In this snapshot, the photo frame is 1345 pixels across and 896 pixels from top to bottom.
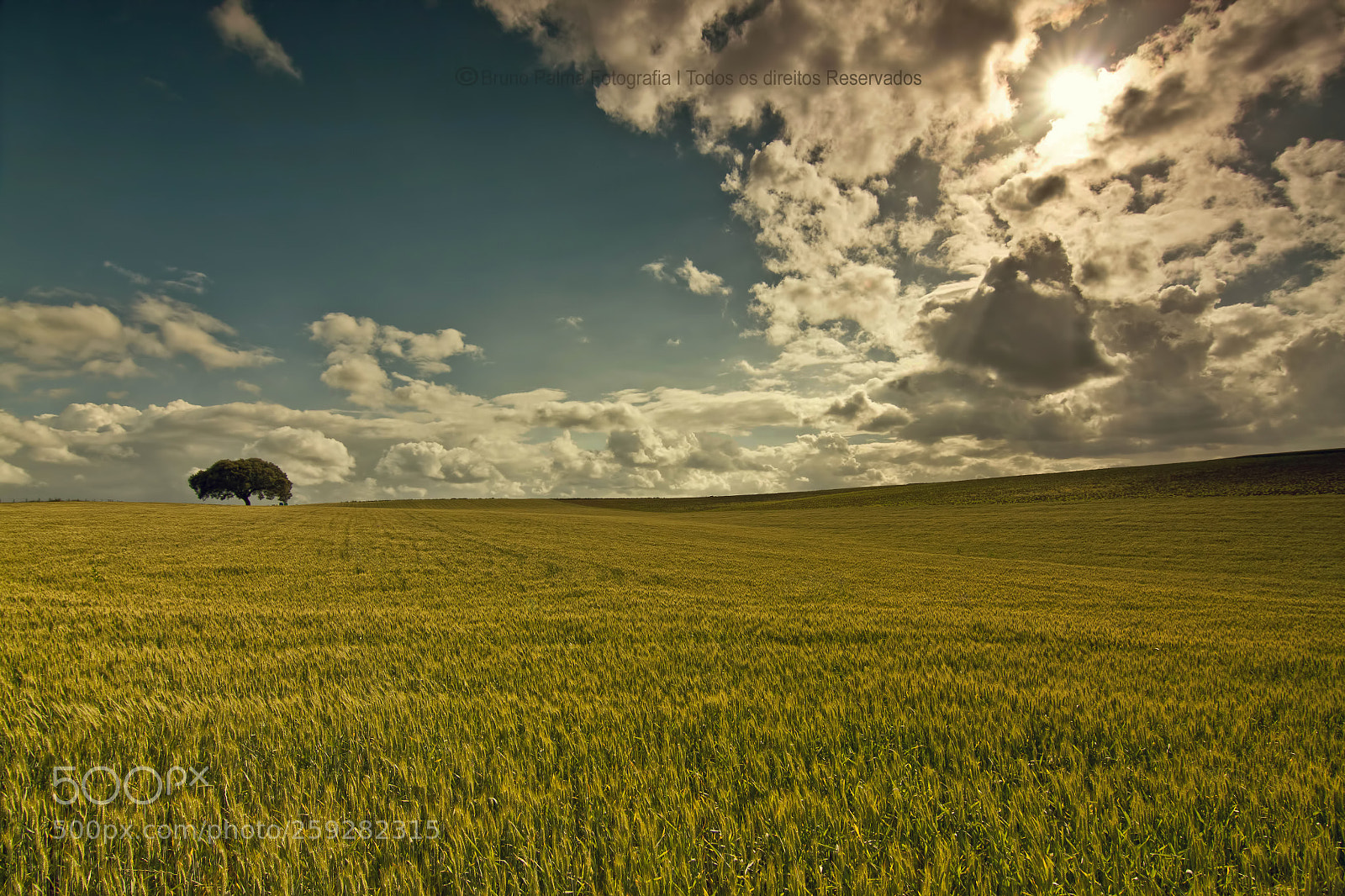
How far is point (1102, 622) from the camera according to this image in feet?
36.5

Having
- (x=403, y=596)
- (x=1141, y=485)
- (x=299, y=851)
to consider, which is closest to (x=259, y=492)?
(x=403, y=596)

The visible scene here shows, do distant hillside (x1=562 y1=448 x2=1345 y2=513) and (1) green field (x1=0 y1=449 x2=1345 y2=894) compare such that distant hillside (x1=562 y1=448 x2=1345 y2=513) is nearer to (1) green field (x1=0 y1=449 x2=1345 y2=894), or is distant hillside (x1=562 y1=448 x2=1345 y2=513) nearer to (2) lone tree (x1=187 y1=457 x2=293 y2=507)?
Result: (1) green field (x1=0 y1=449 x2=1345 y2=894)

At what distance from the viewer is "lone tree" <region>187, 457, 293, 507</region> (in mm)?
101125

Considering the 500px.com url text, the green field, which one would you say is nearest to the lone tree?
the green field

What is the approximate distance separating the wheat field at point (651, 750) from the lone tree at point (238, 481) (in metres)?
114

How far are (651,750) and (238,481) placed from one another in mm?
128177

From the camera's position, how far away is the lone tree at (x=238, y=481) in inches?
3981

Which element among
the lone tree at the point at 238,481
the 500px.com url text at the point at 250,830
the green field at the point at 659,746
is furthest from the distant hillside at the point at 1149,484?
the lone tree at the point at 238,481

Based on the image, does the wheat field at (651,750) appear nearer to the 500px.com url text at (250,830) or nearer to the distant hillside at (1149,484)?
the 500px.com url text at (250,830)

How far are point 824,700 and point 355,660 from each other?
560 centimetres

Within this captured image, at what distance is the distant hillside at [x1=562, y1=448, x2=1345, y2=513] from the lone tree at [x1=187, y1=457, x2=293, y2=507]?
9288cm

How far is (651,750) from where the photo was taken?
4.02 m

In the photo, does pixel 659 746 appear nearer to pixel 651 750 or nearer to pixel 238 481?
pixel 651 750

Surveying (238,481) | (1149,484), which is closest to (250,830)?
(1149,484)
